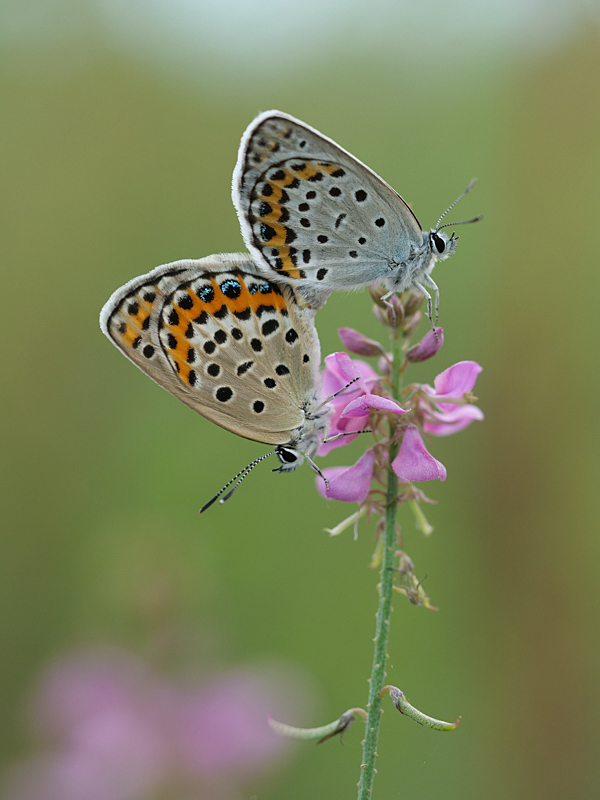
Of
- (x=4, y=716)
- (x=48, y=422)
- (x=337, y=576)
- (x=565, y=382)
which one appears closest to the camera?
(x=4, y=716)

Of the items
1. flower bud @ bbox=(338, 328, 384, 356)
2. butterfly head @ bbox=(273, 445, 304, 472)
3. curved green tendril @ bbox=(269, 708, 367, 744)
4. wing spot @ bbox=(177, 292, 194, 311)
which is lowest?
curved green tendril @ bbox=(269, 708, 367, 744)

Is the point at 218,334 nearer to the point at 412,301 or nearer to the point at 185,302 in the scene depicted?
the point at 185,302

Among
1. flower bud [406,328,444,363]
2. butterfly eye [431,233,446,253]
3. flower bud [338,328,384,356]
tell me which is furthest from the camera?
butterfly eye [431,233,446,253]

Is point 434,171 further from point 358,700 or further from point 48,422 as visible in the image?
point 358,700

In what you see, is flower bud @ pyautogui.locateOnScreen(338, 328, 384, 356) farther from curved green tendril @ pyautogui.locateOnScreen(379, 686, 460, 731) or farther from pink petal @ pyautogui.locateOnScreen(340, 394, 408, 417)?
curved green tendril @ pyautogui.locateOnScreen(379, 686, 460, 731)

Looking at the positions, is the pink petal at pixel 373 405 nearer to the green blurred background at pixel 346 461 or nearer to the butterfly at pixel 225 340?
the butterfly at pixel 225 340

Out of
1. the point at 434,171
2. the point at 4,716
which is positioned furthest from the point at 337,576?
the point at 434,171

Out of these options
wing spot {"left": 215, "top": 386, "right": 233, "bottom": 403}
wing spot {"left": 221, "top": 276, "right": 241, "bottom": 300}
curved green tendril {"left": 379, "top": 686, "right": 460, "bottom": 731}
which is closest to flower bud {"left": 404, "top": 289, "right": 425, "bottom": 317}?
wing spot {"left": 221, "top": 276, "right": 241, "bottom": 300}
